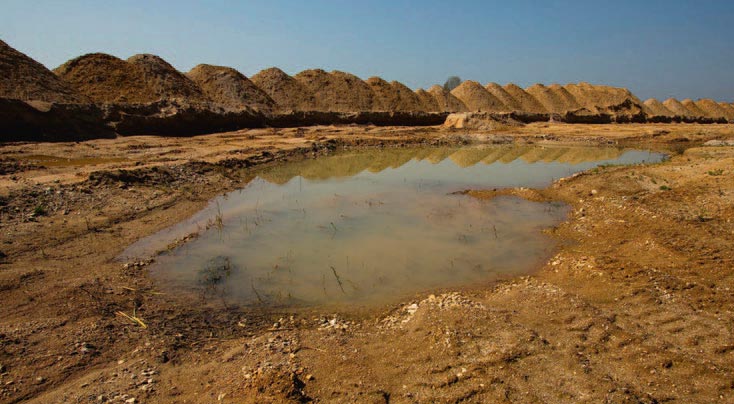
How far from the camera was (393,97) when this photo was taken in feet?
154

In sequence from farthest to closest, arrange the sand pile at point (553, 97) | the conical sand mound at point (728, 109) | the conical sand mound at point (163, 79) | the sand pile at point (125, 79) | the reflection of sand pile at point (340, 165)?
the conical sand mound at point (728, 109)
the sand pile at point (553, 97)
the conical sand mound at point (163, 79)
the sand pile at point (125, 79)
the reflection of sand pile at point (340, 165)

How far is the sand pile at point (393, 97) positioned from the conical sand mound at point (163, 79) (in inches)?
792

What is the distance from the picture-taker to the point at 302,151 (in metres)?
19.6

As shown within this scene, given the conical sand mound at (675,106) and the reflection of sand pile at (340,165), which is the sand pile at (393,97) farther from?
the conical sand mound at (675,106)

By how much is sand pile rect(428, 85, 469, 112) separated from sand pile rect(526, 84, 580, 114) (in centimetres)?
1364

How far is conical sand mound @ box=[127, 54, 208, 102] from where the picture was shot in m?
29.0

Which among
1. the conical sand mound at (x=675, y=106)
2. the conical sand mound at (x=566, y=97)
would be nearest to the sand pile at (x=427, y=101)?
the conical sand mound at (x=566, y=97)

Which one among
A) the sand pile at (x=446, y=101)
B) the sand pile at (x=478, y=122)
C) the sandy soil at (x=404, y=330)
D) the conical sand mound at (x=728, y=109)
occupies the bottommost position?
the sandy soil at (x=404, y=330)

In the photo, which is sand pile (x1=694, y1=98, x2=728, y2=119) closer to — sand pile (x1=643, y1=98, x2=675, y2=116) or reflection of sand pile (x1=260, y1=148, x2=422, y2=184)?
sand pile (x1=643, y1=98, x2=675, y2=116)

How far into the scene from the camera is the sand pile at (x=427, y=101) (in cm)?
4917

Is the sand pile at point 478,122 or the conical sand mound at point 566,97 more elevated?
the conical sand mound at point 566,97

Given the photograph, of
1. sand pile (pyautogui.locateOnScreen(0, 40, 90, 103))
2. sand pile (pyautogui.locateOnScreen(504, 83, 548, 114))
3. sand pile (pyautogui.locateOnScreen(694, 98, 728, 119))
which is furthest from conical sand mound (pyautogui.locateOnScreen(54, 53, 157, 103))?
sand pile (pyautogui.locateOnScreen(694, 98, 728, 119))

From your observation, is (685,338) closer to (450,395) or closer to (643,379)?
Result: (643,379)

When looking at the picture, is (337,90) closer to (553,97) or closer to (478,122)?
(478,122)
